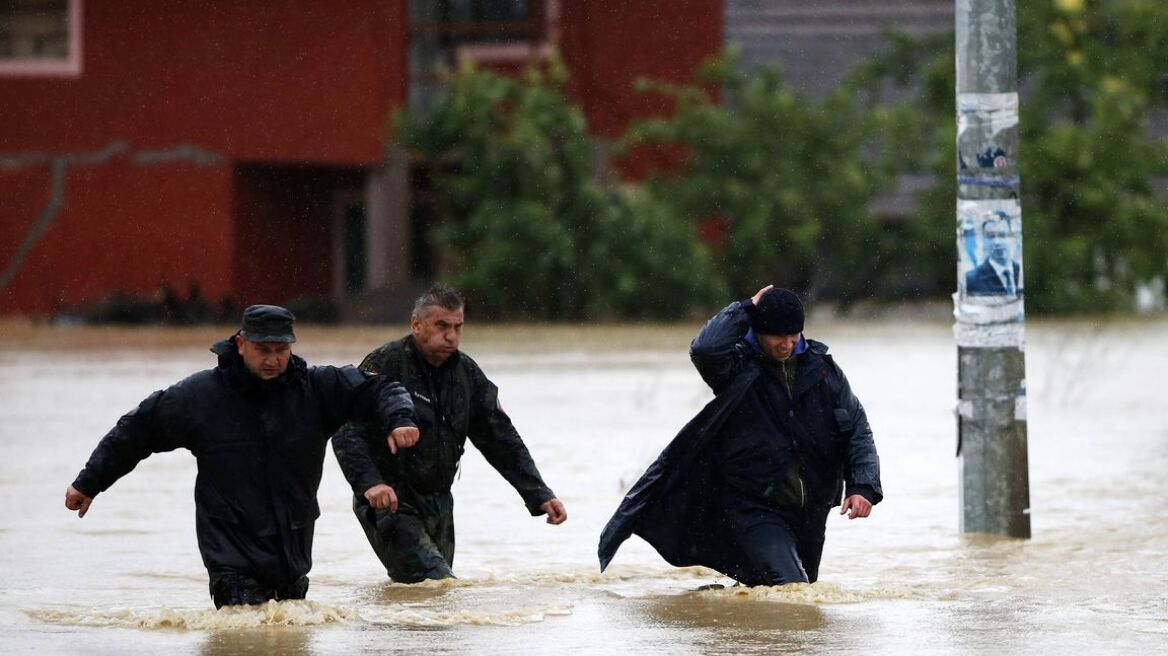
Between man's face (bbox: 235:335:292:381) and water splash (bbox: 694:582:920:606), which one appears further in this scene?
water splash (bbox: 694:582:920:606)

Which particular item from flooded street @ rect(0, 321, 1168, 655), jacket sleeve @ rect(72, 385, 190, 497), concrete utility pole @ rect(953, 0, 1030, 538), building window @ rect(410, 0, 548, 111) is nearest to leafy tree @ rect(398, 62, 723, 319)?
building window @ rect(410, 0, 548, 111)

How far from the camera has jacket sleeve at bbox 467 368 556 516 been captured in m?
9.55

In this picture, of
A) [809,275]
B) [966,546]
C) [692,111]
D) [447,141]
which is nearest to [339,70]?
[447,141]

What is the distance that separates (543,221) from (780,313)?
971 inches

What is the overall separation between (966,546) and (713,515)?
216 centimetres

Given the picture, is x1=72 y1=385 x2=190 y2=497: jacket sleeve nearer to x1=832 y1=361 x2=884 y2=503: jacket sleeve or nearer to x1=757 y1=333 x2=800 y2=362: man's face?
x1=757 y1=333 x2=800 y2=362: man's face

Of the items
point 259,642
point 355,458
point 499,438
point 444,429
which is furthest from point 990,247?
point 259,642

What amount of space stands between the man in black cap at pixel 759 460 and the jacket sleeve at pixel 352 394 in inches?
56.3

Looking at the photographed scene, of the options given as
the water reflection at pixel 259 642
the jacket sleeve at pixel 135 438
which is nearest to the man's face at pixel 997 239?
the water reflection at pixel 259 642

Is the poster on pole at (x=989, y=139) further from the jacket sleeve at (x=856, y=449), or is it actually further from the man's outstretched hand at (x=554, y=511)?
the man's outstretched hand at (x=554, y=511)

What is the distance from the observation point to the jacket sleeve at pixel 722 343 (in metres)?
9.26

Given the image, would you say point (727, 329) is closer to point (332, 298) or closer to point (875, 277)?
point (332, 298)

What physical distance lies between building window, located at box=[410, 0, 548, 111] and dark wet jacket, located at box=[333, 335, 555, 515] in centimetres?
2629

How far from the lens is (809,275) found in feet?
123
